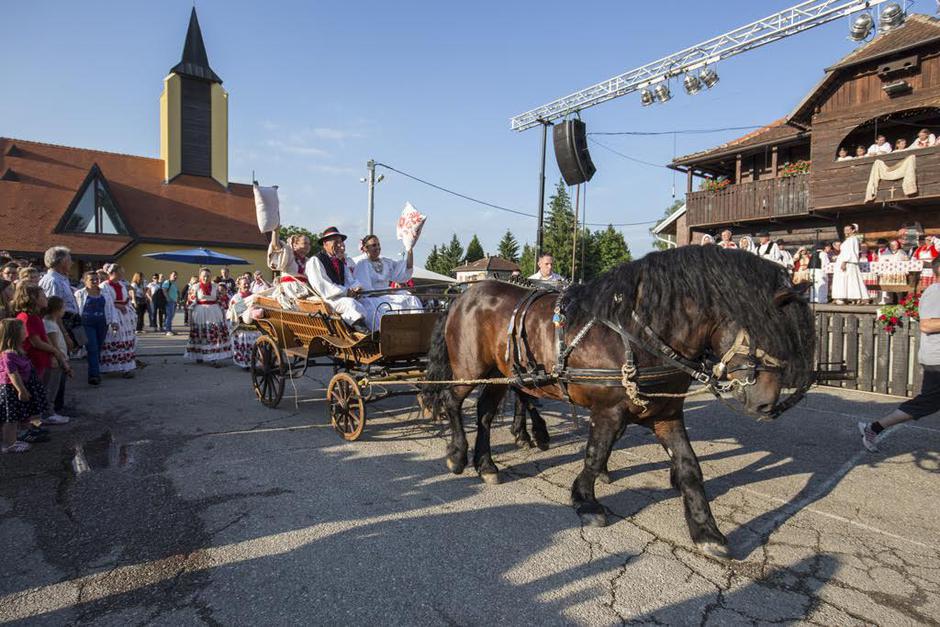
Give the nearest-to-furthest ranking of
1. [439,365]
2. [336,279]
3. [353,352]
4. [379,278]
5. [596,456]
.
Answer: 1. [596,456]
2. [439,365]
3. [353,352]
4. [336,279]
5. [379,278]

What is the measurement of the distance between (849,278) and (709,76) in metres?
7.11

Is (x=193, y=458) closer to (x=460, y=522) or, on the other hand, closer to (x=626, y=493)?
(x=460, y=522)

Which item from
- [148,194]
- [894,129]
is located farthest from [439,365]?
[148,194]

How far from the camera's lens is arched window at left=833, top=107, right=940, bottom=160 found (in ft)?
48.5

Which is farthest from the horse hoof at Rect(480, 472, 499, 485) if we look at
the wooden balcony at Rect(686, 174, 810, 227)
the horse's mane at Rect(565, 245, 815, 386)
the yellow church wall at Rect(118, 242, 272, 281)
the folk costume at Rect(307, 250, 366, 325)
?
the yellow church wall at Rect(118, 242, 272, 281)

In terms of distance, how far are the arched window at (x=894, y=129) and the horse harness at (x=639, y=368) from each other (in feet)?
50.2

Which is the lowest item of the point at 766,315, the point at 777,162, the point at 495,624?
the point at 495,624

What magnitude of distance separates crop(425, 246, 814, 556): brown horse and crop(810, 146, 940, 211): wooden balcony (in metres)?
14.5

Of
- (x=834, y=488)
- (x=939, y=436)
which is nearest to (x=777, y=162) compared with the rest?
(x=939, y=436)

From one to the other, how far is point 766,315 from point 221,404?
250 inches

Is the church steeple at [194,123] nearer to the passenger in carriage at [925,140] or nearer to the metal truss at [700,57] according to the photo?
the metal truss at [700,57]

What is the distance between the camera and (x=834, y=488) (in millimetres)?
4172

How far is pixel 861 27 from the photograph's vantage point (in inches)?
484

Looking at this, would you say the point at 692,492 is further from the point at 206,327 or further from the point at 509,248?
the point at 509,248
